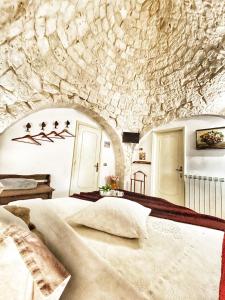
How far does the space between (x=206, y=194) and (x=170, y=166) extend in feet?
3.35

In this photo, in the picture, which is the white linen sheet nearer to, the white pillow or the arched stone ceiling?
the white pillow

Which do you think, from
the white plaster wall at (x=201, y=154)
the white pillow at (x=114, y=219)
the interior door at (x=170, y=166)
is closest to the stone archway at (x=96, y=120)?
the interior door at (x=170, y=166)

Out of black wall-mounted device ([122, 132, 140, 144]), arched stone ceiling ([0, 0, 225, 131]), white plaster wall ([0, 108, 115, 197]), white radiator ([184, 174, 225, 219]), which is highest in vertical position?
arched stone ceiling ([0, 0, 225, 131])

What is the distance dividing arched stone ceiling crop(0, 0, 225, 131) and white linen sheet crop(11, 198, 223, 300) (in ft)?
6.70

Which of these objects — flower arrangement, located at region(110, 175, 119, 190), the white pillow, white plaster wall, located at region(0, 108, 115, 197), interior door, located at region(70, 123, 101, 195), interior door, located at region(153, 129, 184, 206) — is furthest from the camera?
flower arrangement, located at region(110, 175, 119, 190)

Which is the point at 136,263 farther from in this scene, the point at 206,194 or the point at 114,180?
the point at 114,180

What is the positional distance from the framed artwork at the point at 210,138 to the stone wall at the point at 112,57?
410 mm

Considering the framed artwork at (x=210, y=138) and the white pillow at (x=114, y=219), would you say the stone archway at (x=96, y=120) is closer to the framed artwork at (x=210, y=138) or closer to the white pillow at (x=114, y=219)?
the framed artwork at (x=210, y=138)

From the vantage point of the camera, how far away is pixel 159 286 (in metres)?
0.56

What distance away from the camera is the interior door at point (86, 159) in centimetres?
333

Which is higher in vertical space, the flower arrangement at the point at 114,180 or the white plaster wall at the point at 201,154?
the white plaster wall at the point at 201,154

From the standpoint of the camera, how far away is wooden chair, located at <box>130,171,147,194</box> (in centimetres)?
434

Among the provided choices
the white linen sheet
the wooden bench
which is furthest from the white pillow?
the wooden bench

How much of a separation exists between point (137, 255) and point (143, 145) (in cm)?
387
